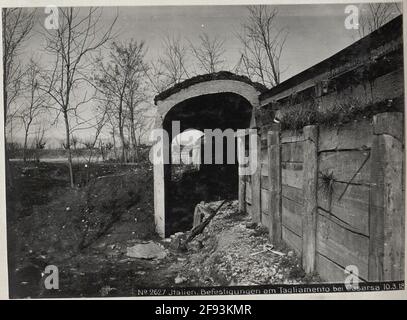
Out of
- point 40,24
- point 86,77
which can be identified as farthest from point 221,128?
point 40,24

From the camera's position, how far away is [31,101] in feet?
12.1

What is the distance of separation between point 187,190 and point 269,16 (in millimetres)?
2903

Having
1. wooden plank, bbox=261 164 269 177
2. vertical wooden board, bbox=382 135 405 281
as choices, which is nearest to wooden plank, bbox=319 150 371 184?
Result: vertical wooden board, bbox=382 135 405 281

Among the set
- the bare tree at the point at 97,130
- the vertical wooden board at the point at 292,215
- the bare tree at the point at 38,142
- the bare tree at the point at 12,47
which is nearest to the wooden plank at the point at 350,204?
the vertical wooden board at the point at 292,215

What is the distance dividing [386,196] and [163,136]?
8.22 ft

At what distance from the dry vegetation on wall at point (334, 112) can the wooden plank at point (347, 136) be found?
0.06 metres

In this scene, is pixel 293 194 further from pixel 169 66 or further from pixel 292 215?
pixel 169 66

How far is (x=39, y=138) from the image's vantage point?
3758 millimetres

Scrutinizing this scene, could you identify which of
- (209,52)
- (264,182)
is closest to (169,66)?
(209,52)

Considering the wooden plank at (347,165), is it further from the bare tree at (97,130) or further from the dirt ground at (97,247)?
the bare tree at (97,130)

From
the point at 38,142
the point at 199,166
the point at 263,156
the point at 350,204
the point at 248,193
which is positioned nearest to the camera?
the point at 350,204

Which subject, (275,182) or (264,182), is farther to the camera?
(264,182)

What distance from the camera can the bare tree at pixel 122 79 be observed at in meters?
3.78
